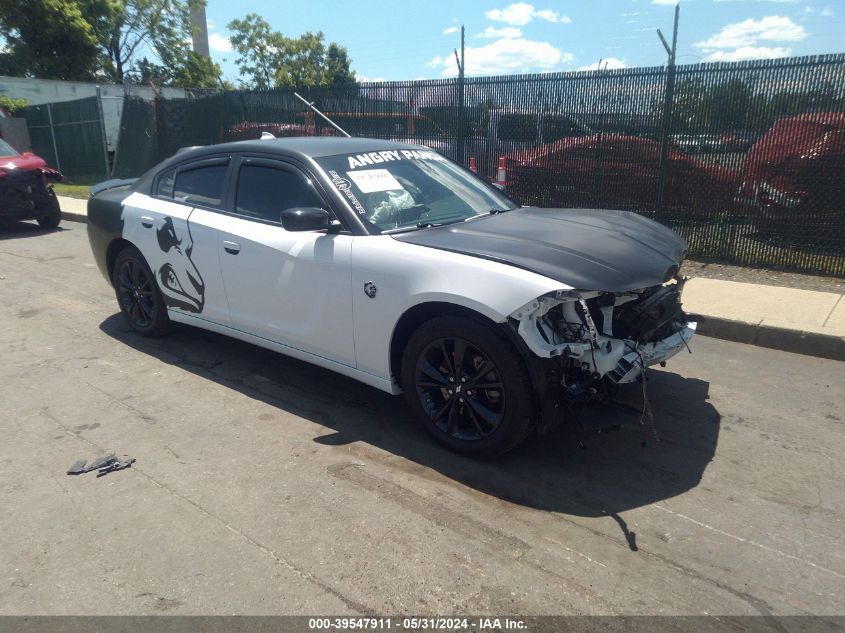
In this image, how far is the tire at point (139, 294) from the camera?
543cm

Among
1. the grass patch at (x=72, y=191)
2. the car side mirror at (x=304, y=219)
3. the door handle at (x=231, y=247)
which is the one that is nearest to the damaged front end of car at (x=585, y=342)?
the car side mirror at (x=304, y=219)

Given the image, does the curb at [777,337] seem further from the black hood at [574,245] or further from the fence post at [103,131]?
the fence post at [103,131]

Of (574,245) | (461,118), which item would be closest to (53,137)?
(461,118)

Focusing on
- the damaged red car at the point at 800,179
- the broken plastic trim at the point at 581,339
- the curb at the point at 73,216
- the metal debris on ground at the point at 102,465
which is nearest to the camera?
the broken plastic trim at the point at 581,339

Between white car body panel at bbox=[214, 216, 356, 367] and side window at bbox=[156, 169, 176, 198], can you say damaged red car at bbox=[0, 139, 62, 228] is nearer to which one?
side window at bbox=[156, 169, 176, 198]

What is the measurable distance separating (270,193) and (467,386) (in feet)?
6.59

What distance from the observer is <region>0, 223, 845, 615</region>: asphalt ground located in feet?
8.44

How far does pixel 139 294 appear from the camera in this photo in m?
5.59

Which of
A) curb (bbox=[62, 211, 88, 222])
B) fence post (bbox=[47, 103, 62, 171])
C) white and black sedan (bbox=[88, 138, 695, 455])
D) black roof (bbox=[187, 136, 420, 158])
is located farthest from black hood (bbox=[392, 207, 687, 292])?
fence post (bbox=[47, 103, 62, 171])

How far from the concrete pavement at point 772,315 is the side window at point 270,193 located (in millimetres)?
3916

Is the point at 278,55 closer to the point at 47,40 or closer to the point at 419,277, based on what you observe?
the point at 47,40

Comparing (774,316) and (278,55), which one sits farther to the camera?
(278,55)

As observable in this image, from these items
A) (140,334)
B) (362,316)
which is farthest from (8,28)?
(362,316)

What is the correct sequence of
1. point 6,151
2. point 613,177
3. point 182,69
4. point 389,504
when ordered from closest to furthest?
1. point 389,504
2. point 613,177
3. point 6,151
4. point 182,69
